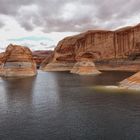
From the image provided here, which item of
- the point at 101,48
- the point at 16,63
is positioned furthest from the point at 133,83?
the point at 101,48

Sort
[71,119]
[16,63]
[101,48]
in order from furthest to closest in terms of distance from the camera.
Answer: [101,48], [16,63], [71,119]

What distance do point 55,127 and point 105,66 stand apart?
132 meters

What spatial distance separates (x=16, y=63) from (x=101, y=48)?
8566 centimetres

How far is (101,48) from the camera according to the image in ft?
539

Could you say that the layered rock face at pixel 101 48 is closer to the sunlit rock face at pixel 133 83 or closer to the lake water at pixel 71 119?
the sunlit rock face at pixel 133 83

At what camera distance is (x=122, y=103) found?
33.4 metres

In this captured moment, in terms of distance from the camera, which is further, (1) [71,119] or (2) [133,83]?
(2) [133,83]

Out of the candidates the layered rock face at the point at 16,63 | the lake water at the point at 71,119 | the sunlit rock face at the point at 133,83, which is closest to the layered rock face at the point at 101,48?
the layered rock face at the point at 16,63

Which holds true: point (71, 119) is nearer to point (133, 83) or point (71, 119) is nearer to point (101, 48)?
point (133, 83)

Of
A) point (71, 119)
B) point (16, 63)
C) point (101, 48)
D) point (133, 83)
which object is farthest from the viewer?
point (101, 48)

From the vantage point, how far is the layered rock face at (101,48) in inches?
5792

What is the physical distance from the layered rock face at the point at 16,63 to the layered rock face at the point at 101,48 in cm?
6402

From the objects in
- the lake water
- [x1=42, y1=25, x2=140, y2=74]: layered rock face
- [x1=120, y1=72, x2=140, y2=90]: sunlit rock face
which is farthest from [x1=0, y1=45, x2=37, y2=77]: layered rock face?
[x1=42, y1=25, x2=140, y2=74]: layered rock face

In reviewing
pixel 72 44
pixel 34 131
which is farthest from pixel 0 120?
pixel 72 44
